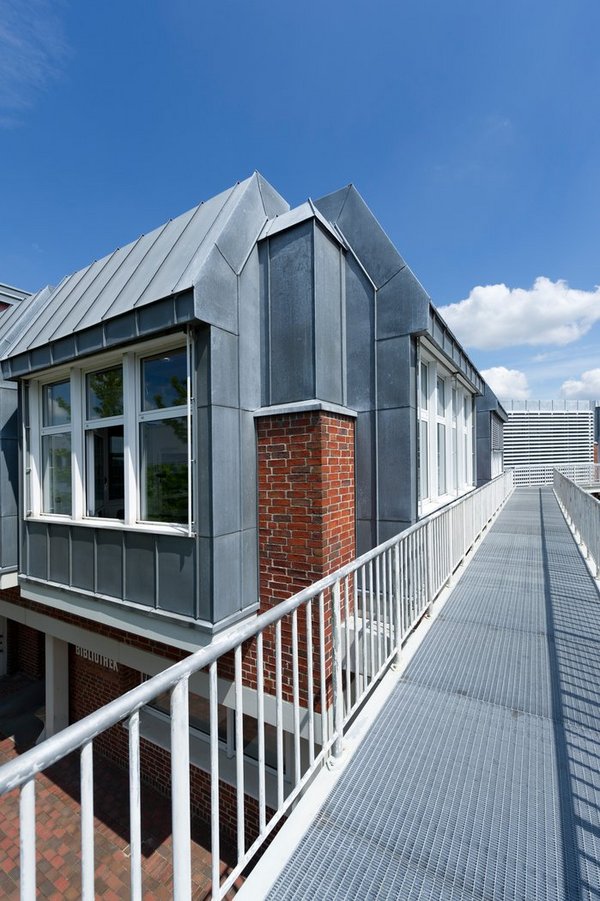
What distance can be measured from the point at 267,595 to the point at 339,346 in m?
3.14

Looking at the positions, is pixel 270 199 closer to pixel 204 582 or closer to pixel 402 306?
pixel 402 306

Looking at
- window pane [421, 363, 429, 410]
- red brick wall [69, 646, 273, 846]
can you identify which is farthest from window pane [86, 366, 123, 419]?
red brick wall [69, 646, 273, 846]

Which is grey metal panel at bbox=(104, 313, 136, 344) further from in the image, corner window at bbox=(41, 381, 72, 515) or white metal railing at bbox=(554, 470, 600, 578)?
white metal railing at bbox=(554, 470, 600, 578)

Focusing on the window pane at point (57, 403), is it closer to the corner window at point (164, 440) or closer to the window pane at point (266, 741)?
the corner window at point (164, 440)

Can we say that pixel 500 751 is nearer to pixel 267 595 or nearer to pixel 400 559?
pixel 400 559

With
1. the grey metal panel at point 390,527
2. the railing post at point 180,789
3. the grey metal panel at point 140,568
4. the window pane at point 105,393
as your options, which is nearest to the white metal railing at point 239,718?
the railing post at point 180,789

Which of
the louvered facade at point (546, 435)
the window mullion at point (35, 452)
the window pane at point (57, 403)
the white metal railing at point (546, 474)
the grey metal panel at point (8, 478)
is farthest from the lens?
the louvered facade at point (546, 435)

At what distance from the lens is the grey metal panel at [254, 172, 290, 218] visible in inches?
200

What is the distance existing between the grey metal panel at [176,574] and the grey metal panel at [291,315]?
6.21ft

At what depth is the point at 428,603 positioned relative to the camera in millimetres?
4125

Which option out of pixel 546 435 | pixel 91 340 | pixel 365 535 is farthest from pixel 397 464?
pixel 546 435

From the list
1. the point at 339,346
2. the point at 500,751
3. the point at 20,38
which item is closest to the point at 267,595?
the point at 500,751

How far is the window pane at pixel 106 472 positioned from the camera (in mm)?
4992

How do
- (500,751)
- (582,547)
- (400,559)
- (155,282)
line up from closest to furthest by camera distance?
(500,751), (400,559), (155,282), (582,547)
